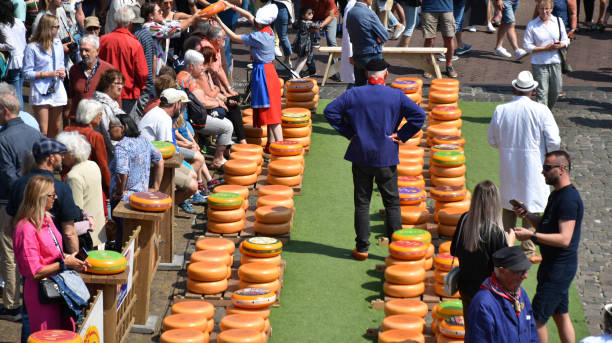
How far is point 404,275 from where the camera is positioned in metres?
8.80

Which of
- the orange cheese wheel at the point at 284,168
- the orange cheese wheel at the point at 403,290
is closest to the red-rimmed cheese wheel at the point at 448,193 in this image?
the orange cheese wheel at the point at 284,168

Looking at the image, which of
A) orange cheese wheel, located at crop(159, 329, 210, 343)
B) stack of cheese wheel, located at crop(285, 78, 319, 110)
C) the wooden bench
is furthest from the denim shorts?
orange cheese wheel, located at crop(159, 329, 210, 343)

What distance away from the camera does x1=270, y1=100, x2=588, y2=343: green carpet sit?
8.42 meters

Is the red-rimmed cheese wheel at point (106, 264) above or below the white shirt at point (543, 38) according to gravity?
below

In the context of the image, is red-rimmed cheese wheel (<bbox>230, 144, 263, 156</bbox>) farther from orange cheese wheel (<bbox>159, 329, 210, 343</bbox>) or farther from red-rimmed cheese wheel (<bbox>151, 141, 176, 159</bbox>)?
orange cheese wheel (<bbox>159, 329, 210, 343</bbox>)

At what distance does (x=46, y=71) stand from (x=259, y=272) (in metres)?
4.07

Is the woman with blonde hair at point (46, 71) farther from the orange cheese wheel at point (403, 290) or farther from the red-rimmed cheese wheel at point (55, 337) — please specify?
the red-rimmed cheese wheel at point (55, 337)

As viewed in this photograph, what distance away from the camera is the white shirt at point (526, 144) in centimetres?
931

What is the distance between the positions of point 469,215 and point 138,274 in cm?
302

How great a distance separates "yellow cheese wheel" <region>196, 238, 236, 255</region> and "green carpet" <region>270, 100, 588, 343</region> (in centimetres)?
64

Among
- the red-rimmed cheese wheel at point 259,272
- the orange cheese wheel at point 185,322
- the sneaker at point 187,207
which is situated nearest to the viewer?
the orange cheese wheel at point 185,322

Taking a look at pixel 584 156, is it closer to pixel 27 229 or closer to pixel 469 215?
pixel 469 215

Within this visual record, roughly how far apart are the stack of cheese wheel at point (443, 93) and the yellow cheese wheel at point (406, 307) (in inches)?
222

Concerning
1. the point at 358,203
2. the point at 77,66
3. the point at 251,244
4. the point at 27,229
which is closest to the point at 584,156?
the point at 358,203
